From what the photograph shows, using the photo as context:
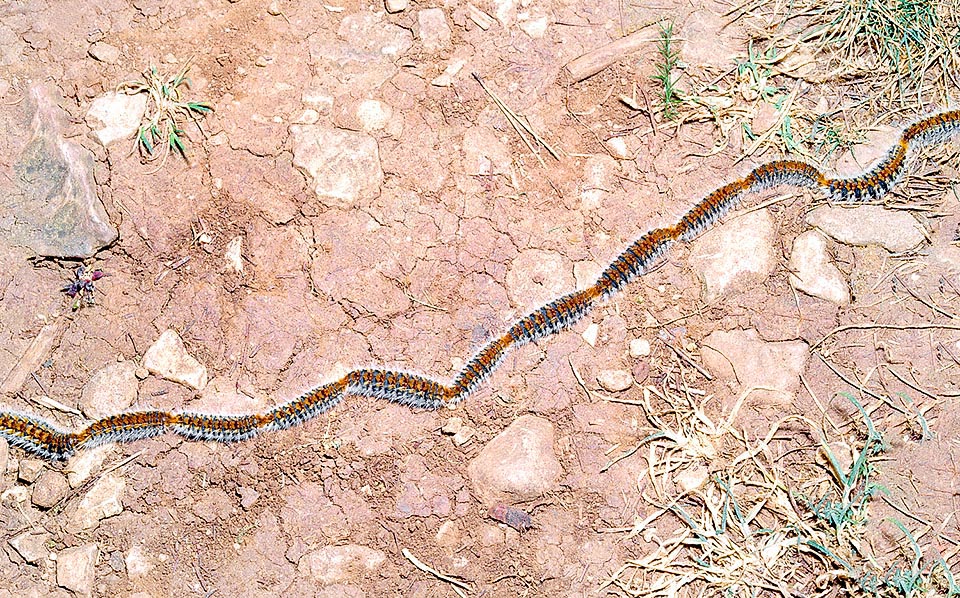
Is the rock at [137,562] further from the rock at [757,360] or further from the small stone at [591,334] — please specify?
the rock at [757,360]

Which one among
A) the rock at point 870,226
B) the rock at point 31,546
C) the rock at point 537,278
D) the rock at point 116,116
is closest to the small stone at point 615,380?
the rock at point 537,278

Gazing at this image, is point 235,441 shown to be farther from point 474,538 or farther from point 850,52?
point 850,52

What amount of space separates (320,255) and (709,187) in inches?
95.8

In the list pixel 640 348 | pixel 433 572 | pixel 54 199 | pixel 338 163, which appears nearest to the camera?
pixel 433 572

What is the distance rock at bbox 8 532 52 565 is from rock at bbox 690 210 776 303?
3.91 metres

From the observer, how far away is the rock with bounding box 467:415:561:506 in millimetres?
4016

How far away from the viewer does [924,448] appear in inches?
157

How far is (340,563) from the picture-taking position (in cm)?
396

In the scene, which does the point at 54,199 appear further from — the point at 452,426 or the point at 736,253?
the point at 736,253

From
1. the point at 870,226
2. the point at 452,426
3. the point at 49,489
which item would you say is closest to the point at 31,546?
the point at 49,489

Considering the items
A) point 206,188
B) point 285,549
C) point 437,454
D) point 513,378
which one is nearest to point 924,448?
point 513,378

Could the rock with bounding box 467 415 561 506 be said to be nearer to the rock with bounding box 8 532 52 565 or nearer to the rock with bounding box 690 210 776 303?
the rock with bounding box 690 210 776 303

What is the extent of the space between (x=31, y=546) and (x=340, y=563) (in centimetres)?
169

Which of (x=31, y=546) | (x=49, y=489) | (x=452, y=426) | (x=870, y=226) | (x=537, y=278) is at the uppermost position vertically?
(x=870, y=226)
